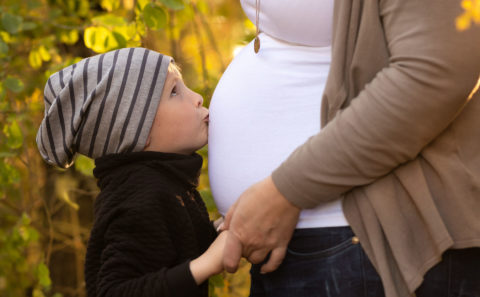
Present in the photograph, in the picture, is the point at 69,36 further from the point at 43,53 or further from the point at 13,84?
the point at 13,84

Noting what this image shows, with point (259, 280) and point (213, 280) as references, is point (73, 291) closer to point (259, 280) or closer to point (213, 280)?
point (213, 280)

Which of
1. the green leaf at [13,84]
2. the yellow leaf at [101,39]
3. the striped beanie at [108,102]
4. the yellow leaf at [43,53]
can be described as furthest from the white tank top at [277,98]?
the yellow leaf at [43,53]

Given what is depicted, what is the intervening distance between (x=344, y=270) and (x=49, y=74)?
190 cm

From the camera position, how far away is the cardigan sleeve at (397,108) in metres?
1.05

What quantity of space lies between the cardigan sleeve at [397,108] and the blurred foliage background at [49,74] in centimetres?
89

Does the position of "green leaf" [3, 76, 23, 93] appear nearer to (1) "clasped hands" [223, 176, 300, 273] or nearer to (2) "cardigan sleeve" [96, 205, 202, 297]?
(2) "cardigan sleeve" [96, 205, 202, 297]

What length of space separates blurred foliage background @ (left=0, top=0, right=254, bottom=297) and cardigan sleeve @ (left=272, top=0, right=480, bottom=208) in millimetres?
889

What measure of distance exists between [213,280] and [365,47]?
51.2 inches

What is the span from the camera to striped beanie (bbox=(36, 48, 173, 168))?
1.56 metres

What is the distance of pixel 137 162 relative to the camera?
154 cm

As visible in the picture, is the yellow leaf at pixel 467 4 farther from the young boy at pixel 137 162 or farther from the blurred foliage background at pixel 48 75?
the blurred foliage background at pixel 48 75

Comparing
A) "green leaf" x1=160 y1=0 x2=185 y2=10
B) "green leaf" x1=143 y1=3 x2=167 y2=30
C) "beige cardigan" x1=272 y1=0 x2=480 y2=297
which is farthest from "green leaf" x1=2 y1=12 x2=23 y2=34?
"beige cardigan" x1=272 y1=0 x2=480 y2=297

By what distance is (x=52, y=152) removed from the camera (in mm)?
1656

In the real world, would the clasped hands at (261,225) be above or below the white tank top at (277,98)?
below
